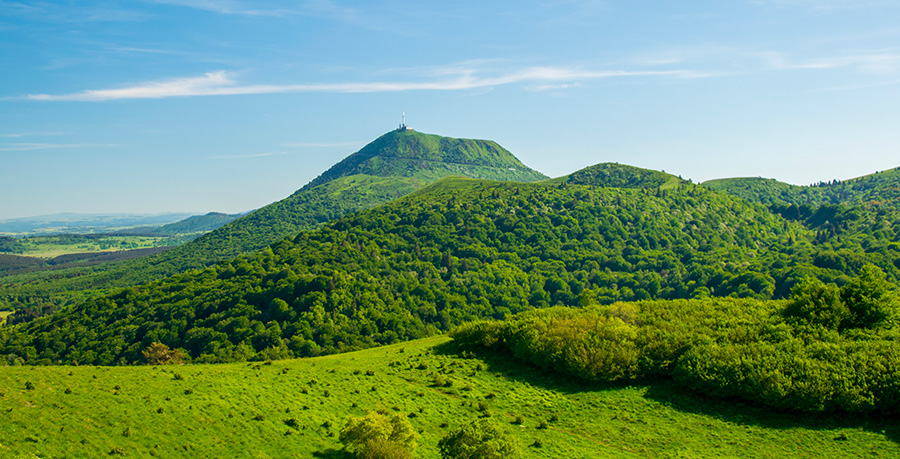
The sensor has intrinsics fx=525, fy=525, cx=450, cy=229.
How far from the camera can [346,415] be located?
2034 inches

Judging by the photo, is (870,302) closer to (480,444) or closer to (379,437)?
(480,444)

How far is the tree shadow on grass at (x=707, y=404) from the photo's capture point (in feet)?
163

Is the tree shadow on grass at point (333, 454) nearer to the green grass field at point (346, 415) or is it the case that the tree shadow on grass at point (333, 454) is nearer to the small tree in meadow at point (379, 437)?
the green grass field at point (346, 415)

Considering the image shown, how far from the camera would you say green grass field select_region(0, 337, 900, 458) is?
139 feet

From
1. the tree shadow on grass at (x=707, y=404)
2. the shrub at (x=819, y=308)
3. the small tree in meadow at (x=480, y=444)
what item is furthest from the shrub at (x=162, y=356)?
the shrub at (x=819, y=308)

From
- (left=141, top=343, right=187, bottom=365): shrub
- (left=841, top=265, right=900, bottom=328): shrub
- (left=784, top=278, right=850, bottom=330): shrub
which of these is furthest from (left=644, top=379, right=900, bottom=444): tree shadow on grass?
(left=141, top=343, right=187, bottom=365): shrub

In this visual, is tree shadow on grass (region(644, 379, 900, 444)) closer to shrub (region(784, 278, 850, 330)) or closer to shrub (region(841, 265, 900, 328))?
shrub (region(784, 278, 850, 330))

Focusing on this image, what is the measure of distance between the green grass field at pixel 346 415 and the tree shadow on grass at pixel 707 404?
0.54ft

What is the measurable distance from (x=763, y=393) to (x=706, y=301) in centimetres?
3102

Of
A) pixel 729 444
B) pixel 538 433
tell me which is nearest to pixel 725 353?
pixel 729 444

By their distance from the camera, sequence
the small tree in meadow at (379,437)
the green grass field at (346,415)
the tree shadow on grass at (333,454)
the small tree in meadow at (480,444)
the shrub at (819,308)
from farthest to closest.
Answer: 1. the shrub at (819,308)
2. the tree shadow on grass at (333,454)
3. the green grass field at (346,415)
4. the small tree in meadow at (379,437)
5. the small tree in meadow at (480,444)

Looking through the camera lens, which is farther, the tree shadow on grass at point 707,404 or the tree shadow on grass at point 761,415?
the tree shadow on grass at point 707,404

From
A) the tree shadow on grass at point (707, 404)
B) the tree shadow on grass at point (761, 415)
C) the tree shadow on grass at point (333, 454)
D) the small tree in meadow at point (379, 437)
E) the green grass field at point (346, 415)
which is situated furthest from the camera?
the tree shadow on grass at point (707, 404)

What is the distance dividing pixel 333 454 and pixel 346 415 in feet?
25.7
